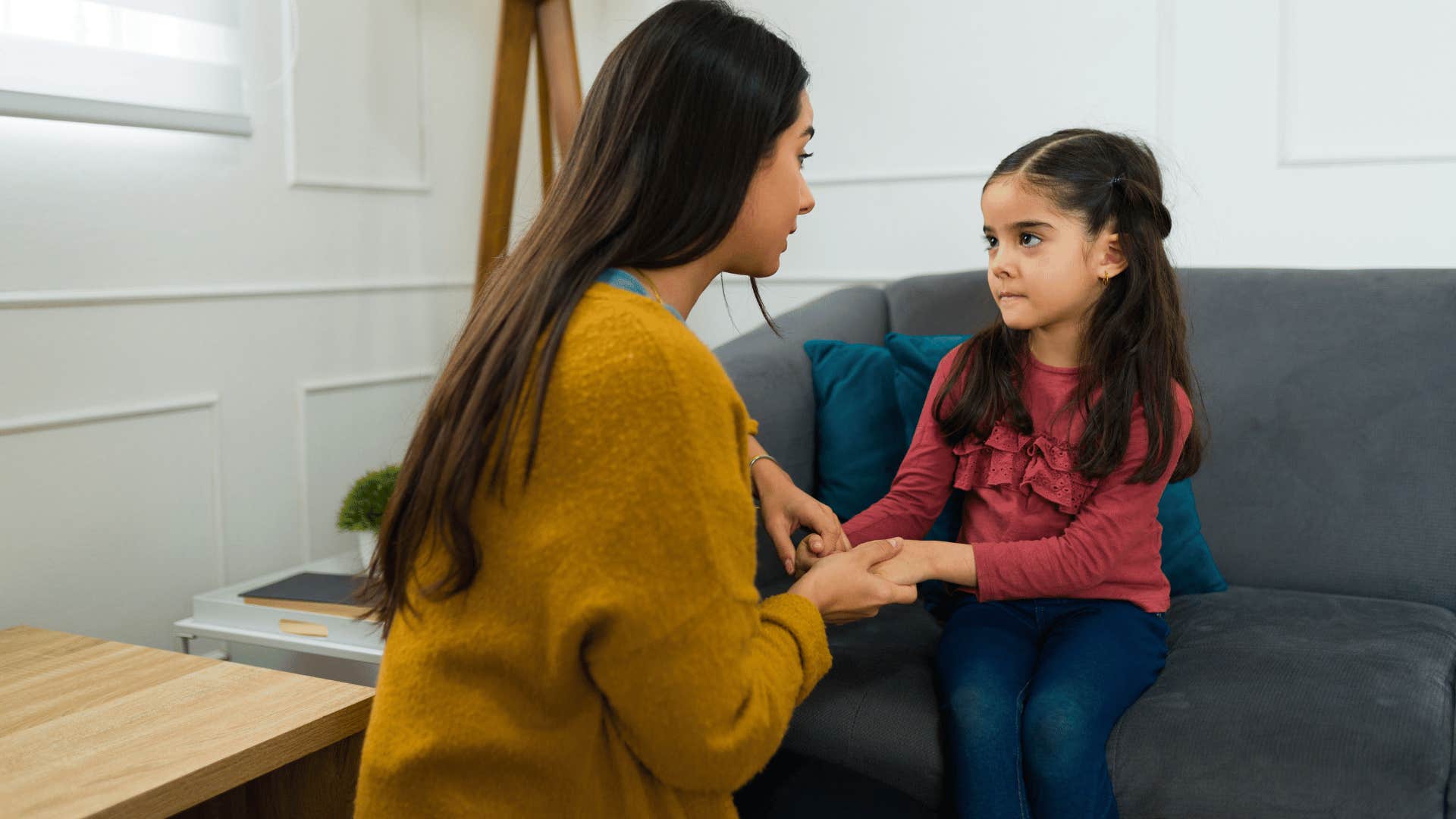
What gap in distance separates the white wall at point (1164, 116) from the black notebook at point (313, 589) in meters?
1.19

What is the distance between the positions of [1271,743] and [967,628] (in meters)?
0.36

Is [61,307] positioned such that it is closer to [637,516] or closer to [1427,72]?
[637,516]

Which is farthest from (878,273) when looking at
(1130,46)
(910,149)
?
(1130,46)

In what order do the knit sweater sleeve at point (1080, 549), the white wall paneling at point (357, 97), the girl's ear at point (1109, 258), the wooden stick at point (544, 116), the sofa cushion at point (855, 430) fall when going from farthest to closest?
1. the wooden stick at point (544, 116)
2. the white wall paneling at point (357, 97)
3. the sofa cushion at point (855, 430)
4. the girl's ear at point (1109, 258)
5. the knit sweater sleeve at point (1080, 549)

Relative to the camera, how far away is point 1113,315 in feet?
4.99

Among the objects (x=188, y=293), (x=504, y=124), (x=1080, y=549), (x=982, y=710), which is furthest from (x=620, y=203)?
(x=504, y=124)

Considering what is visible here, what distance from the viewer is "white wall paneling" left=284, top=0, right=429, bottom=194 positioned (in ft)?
7.02

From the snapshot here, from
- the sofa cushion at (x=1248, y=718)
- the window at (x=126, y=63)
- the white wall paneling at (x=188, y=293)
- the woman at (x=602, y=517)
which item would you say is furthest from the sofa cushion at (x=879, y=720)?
the window at (x=126, y=63)

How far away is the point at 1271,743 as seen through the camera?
121 centimetres

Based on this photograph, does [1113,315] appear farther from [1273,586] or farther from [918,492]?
[1273,586]

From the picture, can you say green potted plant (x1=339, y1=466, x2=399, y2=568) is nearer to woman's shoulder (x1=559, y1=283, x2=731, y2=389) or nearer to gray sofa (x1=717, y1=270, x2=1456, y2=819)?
gray sofa (x1=717, y1=270, x2=1456, y2=819)

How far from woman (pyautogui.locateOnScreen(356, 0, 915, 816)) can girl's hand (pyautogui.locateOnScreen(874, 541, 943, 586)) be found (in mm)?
430

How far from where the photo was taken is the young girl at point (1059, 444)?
4.50 ft

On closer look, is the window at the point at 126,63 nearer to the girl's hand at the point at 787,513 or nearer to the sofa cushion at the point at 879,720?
the girl's hand at the point at 787,513
